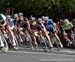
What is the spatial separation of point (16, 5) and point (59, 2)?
3.60 m

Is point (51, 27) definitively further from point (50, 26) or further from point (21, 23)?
point (21, 23)

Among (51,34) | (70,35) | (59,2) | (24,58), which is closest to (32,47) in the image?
(51,34)

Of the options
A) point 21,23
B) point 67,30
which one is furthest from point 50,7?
point 21,23

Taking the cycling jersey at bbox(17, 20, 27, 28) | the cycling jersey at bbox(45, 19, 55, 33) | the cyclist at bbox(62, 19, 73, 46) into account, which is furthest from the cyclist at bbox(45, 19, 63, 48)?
the cyclist at bbox(62, 19, 73, 46)

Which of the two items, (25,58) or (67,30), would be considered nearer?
(25,58)

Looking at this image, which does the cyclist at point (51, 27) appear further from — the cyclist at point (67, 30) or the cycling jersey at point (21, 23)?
the cyclist at point (67, 30)

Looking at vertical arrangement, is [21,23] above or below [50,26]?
above

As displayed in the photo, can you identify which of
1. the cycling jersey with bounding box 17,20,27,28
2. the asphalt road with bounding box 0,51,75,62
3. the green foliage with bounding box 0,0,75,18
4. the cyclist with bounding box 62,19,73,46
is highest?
the green foliage with bounding box 0,0,75,18

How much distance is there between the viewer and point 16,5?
27.7m

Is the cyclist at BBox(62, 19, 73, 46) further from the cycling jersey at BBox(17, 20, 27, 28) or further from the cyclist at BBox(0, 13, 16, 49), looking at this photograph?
the cyclist at BBox(0, 13, 16, 49)

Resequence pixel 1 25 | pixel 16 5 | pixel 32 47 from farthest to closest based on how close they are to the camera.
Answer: pixel 16 5
pixel 32 47
pixel 1 25

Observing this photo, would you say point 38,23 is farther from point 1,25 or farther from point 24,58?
point 24,58

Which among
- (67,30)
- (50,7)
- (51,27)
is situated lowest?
(67,30)

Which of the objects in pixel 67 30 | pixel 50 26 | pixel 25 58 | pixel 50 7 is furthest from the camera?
pixel 50 7
